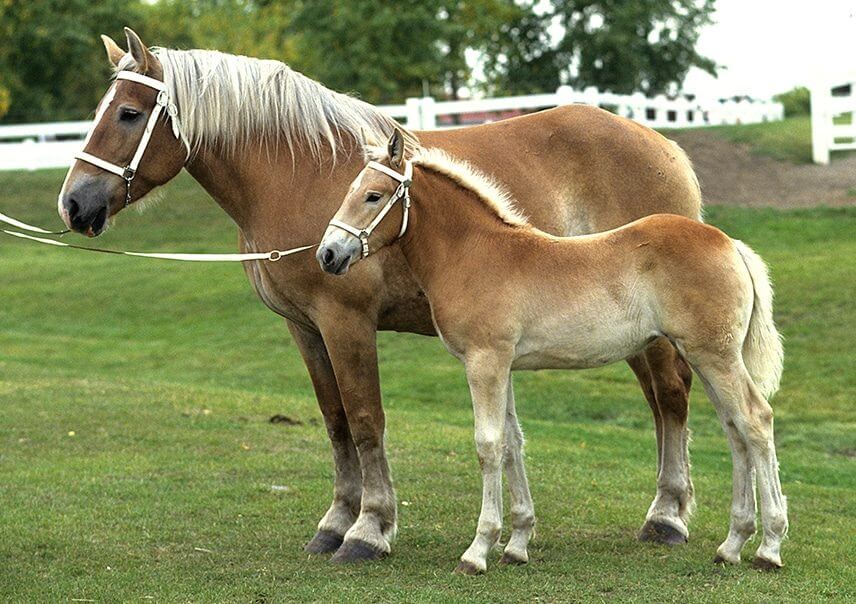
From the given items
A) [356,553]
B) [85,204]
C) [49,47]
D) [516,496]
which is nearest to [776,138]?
[516,496]

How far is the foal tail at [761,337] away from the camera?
233 inches

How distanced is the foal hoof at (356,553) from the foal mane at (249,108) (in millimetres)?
2111

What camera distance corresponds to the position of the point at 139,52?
634cm

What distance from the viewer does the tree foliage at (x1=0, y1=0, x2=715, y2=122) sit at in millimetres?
34594

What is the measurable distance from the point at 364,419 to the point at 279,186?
4.41 feet

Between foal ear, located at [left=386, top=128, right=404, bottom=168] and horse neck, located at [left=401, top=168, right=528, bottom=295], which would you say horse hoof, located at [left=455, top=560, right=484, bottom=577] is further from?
foal ear, located at [left=386, top=128, right=404, bottom=168]

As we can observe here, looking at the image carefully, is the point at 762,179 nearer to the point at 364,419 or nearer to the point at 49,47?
the point at 364,419

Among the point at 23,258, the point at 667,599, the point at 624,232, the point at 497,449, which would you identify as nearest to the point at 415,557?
the point at 497,449

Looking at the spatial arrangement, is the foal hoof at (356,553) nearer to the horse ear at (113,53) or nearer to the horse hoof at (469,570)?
the horse hoof at (469,570)

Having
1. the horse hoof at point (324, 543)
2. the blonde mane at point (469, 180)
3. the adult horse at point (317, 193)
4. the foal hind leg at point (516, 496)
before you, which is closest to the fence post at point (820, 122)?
the adult horse at point (317, 193)

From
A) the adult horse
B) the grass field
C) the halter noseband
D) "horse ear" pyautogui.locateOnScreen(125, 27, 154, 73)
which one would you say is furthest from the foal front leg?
"horse ear" pyautogui.locateOnScreen(125, 27, 154, 73)

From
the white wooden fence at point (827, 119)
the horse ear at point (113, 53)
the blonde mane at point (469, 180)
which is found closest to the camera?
the blonde mane at point (469, 180)

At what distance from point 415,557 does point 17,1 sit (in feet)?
119

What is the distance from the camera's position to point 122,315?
18641mm
